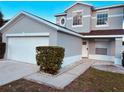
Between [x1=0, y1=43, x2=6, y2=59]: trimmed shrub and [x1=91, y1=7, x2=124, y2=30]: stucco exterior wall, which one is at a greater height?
[x1=91, y1=7, x2=124, y2=30]: stucco exterior wall

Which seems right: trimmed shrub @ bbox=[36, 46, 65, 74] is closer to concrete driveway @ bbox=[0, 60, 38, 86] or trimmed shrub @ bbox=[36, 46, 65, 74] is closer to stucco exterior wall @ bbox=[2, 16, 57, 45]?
concrete driveway @ bbox=[0, 60, 38, 86]

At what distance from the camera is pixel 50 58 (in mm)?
6562

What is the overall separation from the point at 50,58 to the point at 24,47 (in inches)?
179

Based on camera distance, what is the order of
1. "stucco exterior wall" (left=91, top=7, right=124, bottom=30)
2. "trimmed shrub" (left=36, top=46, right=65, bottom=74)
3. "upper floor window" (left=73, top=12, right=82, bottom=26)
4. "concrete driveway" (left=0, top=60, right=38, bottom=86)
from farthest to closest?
"upper floor window" (left=73, top=12, right=82, bottom=26) → "stucco exterior wall" (left=91, top=7, right=124, bottom=30) → "trimmed shrub" (left=36, top=46, right=65, bottom=74) → "concrete driveway" (left=0, top=60, right=38, bottom=86)

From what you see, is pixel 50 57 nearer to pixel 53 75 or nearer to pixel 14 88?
pixel 53 75

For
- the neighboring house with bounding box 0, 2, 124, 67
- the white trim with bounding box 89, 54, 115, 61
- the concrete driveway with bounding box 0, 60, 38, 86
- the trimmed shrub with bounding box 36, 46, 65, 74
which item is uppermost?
the neighboring house with bounding box 0, 2, 124, 67

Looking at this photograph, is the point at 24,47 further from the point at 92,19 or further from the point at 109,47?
the point at 92,19

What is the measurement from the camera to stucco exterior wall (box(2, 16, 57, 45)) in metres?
8.38

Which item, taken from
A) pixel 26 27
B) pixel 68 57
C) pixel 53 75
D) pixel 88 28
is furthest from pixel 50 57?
pixel 88 28

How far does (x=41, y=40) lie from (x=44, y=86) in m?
4.68

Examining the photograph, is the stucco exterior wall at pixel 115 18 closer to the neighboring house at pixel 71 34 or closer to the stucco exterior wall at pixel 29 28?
the neighboring house at pixel 71 34

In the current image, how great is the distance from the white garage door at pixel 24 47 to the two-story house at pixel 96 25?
6.13 m

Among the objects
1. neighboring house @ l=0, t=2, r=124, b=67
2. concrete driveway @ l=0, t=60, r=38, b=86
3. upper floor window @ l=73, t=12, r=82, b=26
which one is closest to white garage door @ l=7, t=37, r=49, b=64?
neighboring house @ l=0, t=2, r=124, b=67

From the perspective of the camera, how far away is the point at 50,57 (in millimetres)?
6570
